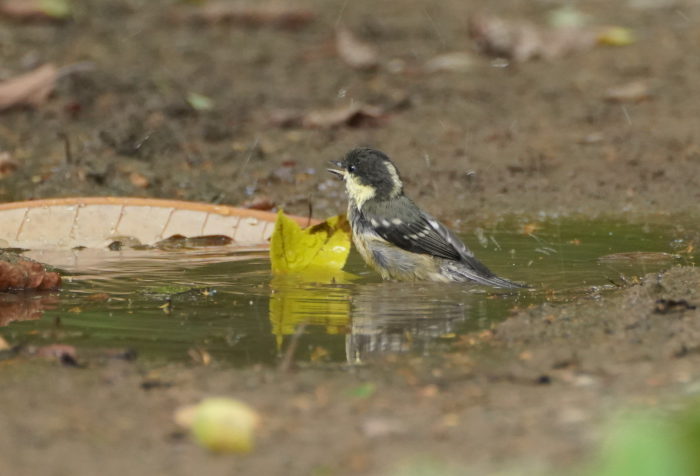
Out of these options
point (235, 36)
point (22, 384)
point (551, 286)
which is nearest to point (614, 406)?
point (22, 384)

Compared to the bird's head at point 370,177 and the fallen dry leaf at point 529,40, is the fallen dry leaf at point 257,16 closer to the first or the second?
the fallen dry leaf at point 529,40

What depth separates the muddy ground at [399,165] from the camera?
144 inches

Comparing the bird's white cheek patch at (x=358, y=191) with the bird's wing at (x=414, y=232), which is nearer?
the bird's wing at (x=414, y=232)

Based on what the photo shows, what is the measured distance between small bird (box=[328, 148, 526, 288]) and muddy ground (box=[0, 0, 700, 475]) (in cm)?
117

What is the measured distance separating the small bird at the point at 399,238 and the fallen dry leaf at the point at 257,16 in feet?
22.8

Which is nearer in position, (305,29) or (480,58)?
(480,58)

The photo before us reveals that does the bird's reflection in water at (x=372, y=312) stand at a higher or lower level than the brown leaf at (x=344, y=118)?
lower

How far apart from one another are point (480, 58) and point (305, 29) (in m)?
2.30

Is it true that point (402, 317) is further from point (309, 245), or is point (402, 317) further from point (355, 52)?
point (355, 52)

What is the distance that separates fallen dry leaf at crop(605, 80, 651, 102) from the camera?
11.0m

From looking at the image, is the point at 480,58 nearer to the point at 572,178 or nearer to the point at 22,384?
the point at 572,178

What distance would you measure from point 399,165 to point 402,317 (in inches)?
163

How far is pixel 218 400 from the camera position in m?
3.94

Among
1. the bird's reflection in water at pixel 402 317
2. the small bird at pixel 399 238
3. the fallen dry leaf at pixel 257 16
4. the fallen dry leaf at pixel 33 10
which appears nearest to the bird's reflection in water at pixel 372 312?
the bird's reflection in water at pixel 402 317
